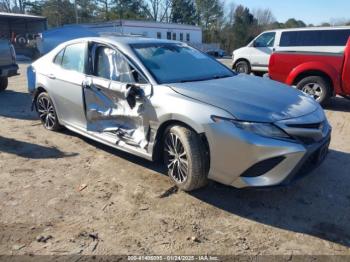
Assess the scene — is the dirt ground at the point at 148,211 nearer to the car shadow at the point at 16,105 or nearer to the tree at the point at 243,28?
the car shadow at the point at 16,105

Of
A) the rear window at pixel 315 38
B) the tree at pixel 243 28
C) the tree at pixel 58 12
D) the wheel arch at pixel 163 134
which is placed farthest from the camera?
the tree at pixel 243 28

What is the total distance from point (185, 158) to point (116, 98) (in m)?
1.29

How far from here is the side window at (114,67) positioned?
13.9 ft

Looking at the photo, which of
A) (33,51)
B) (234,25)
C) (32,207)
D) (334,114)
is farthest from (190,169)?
(234,25)

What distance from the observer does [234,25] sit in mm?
59031

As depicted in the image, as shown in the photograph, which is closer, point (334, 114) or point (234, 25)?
point (334, 114)

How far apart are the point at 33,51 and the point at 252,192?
28.9 metres

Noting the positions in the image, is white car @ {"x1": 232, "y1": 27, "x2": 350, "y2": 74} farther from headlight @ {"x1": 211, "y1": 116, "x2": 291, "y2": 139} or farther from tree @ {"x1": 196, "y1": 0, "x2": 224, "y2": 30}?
tree @ {"x1": 196, "y1": 0, "x2": 224, "y2": 30}

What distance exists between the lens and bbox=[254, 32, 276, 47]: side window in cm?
1202

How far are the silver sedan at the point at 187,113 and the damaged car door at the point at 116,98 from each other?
12 millimetres

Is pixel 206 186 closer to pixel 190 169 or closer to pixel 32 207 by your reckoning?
pixel 190 169

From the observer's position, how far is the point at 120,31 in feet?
117

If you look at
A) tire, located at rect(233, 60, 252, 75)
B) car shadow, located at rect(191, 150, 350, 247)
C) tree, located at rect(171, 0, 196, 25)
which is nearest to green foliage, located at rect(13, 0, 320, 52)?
tree, located at rect(171, 0, 196, 25)

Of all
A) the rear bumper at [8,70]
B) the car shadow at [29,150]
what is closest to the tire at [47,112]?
the car shadow at [29,150]
